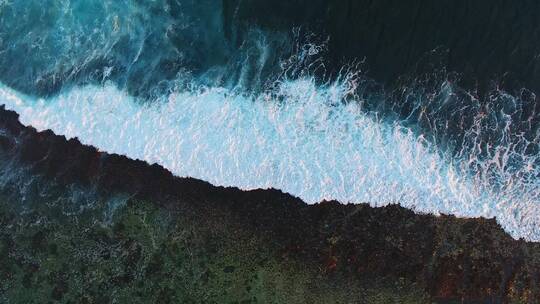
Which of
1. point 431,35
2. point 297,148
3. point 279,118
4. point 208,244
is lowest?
point 208,244

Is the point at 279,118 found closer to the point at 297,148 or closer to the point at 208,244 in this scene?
the point at 297,148

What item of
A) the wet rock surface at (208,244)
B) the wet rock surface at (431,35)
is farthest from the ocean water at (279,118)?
the wet rock surface at (208,244)

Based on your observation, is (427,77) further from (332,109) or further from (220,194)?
(220,194)

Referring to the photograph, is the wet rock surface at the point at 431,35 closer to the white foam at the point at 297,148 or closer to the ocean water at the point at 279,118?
the ocean water at the point at 279,118

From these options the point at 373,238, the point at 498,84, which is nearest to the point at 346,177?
the point at 373,238

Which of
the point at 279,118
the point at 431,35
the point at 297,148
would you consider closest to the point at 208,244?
the point at 297,148

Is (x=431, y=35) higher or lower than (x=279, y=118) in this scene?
higher
